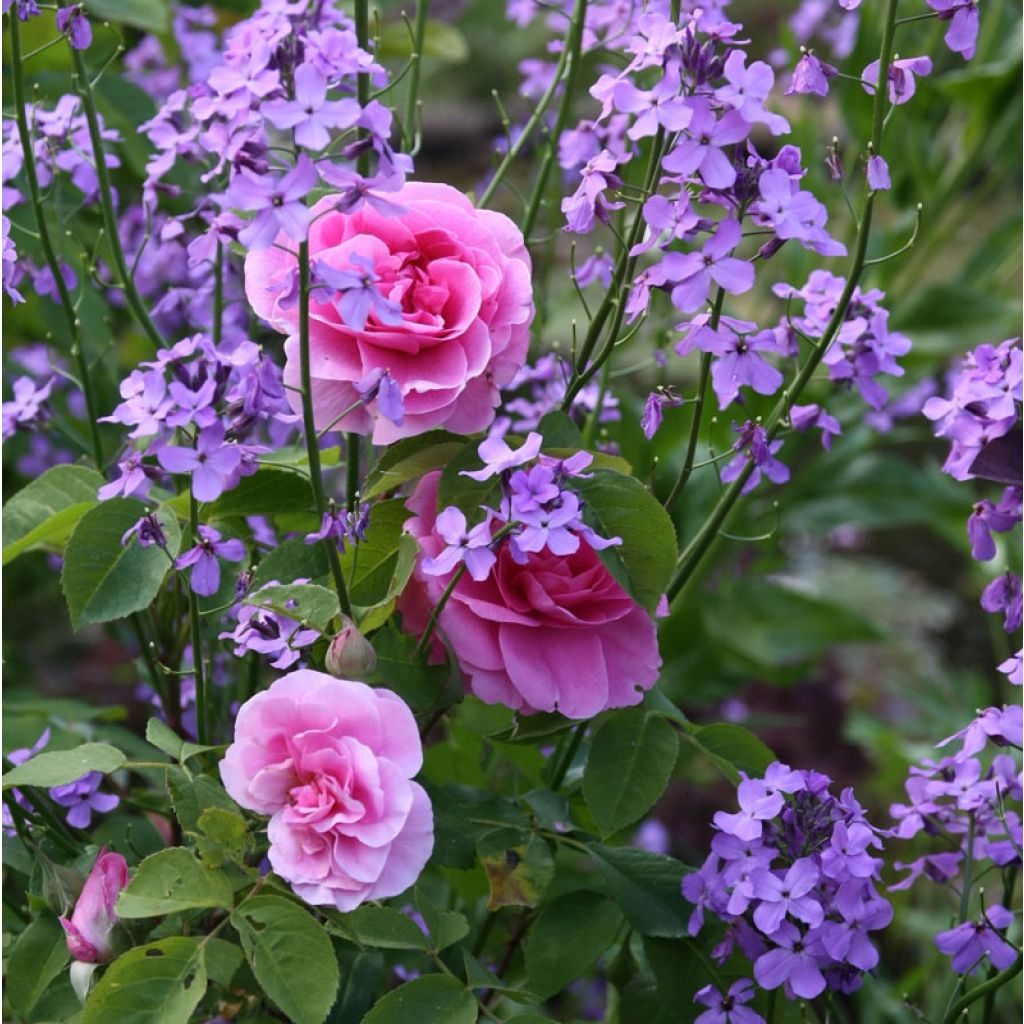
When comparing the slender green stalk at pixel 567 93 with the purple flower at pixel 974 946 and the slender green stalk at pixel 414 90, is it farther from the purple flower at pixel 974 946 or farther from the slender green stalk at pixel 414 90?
the purple flower at pixel 974 946

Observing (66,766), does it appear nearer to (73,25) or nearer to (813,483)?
(73,25)

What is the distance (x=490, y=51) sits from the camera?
4297 millimetres

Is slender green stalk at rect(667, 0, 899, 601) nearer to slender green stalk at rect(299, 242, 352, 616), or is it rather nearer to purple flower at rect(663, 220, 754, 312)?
purple flower at rect(663, 220, 754, 312)

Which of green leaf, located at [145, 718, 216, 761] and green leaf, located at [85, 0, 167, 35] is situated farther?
green leaf, located at [85, 0, 167, 35]

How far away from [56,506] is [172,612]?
0.09 m

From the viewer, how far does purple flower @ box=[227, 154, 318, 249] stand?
0.40 meters

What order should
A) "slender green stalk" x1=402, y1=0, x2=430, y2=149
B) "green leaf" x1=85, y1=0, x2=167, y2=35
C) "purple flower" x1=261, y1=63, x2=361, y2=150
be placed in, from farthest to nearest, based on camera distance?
1. "green leaf" x1=85, y1=0, x2=167, y2=35
2. "slender green stalk" x1=402, y1=0, x2=430, y2=149
3. "purple flower" x1=261, y1=63, x2=361, y2=150

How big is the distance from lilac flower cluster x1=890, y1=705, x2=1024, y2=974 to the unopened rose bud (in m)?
0.21

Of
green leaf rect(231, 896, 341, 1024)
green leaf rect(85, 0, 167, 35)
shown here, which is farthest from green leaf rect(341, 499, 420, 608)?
green leaf rect(85, 0, 167, 35)

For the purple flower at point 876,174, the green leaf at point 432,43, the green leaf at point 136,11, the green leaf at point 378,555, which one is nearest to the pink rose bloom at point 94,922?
the green leaf at point 378,555

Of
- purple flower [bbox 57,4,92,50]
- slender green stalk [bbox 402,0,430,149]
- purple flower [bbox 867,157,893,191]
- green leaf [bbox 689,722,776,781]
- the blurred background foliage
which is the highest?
purple flower [bbox 867,157,893,191]

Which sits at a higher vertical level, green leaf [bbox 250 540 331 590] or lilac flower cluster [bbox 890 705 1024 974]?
green leaf [bbox 250 540 331 590]

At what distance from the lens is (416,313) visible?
1.53 ft

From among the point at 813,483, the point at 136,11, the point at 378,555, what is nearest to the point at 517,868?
the point at 378,555
